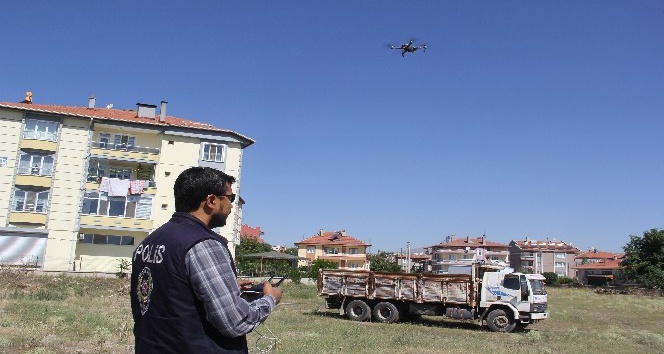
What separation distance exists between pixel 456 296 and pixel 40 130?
1241 inches

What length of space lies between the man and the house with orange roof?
81.1m

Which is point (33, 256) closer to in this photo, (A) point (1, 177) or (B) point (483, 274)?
(A) point (1, 177)

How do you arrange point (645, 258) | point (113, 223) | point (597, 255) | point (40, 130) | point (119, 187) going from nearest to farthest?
1. point (40, 130)
2. point (113, 223)
3. point (119, 187)
4. point (645, 258)
5. point (597, 255)

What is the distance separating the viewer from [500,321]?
1900 cm

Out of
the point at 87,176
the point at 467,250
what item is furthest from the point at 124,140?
the point at 467,250

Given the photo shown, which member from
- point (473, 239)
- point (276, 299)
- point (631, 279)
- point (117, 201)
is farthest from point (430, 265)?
point (276, 299)

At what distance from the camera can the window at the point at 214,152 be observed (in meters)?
40.9

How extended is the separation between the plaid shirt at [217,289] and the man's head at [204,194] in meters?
0.30

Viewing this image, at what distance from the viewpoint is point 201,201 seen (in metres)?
2.88

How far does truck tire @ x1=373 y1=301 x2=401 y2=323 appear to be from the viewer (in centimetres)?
2023

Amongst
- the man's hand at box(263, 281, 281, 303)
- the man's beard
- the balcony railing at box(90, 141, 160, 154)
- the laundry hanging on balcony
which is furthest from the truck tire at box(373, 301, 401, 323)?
the balcony railing at box(90, 141, 160, 154)

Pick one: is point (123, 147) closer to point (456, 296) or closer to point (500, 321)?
point (456, 296)

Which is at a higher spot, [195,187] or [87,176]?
[87,176]

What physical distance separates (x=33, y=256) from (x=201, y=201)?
127ft
